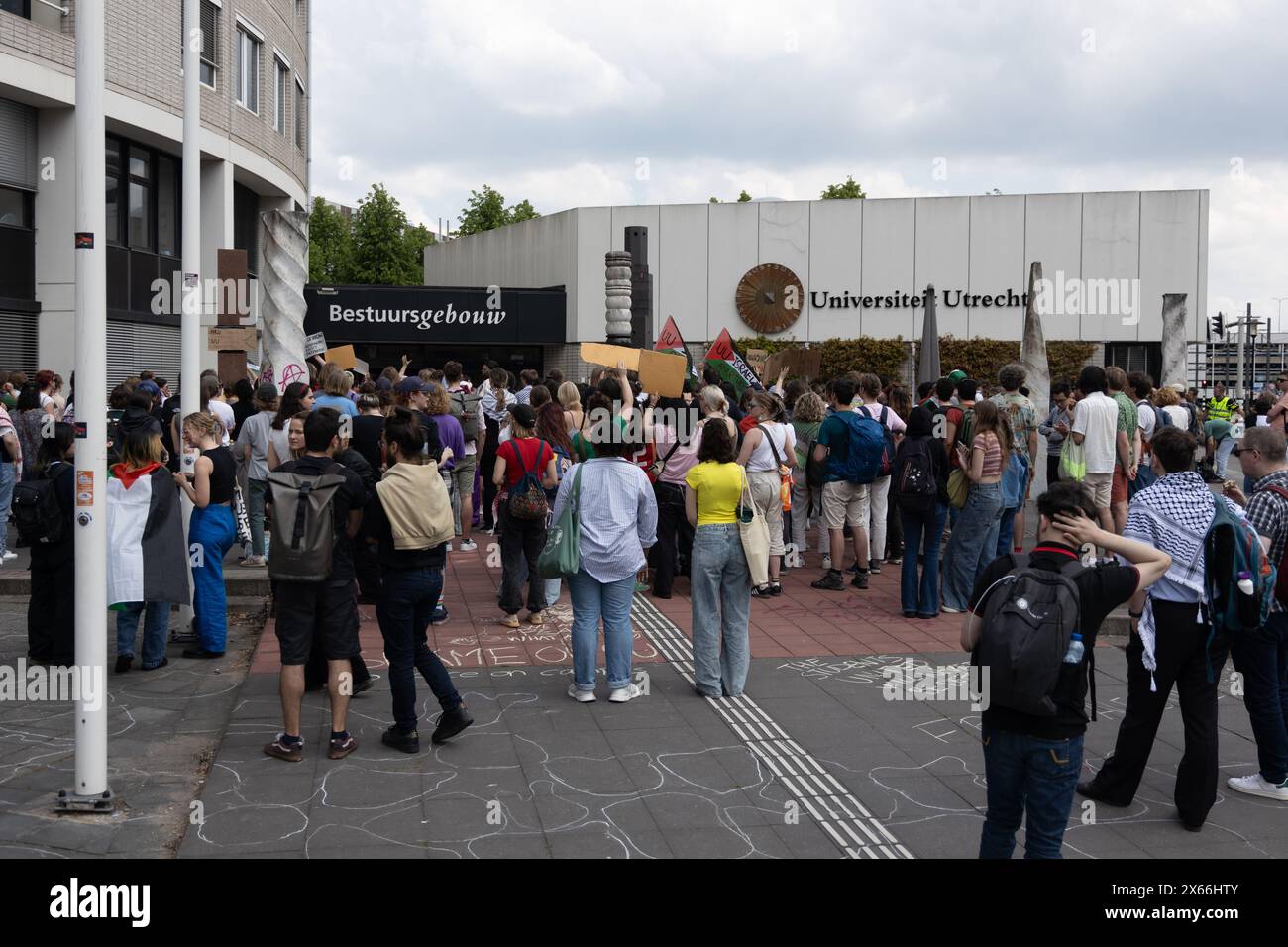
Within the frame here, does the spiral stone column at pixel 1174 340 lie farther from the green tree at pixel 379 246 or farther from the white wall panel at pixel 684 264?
the green tree at pixel 379 246

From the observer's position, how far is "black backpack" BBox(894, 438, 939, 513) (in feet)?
31.9

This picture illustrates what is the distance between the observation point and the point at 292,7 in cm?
2859

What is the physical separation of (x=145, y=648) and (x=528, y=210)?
218ft

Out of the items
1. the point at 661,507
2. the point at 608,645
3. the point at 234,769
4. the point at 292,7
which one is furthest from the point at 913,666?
the point at 292,7

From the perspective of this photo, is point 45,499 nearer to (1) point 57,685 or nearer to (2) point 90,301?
(1) point 57,685

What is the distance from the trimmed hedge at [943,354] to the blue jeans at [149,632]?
2420cm

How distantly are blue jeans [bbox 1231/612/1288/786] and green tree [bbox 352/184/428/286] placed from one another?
55.9m

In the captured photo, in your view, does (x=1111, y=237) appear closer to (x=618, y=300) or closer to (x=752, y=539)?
(x=618, y=300)

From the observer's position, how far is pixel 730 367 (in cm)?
1331

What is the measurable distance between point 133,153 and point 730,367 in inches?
580

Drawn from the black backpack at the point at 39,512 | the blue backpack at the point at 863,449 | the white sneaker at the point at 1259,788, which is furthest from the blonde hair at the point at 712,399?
the white sneaker at the point at 1259,788

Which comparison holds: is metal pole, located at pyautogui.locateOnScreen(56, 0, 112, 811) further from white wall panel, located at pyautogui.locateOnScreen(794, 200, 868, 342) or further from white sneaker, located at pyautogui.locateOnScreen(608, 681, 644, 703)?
white wall panel, located at pyautogui.locateOnScreen(794, 200, 868, 342)

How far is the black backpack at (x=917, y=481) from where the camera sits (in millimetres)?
9734

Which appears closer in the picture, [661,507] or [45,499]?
[45,499]
